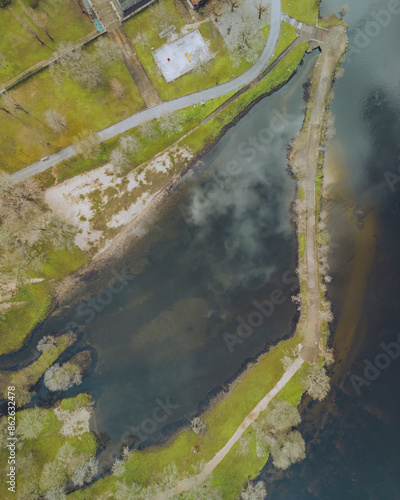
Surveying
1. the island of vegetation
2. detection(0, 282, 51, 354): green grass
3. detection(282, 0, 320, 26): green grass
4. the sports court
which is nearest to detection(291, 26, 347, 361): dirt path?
the island of vegetation

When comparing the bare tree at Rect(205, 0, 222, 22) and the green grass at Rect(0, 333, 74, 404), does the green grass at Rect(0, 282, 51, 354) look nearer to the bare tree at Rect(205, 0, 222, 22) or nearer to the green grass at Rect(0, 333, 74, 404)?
the green grass at Rect(0, 333, 74, 404)

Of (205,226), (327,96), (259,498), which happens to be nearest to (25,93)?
(205,226)

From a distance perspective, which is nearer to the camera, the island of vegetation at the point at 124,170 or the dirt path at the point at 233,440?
the dirt path at the point at 233,440

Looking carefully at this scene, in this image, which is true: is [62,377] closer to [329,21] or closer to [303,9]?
[303,9]

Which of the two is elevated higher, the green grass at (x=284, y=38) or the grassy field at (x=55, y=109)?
the grassy field at (x=55, y=109)

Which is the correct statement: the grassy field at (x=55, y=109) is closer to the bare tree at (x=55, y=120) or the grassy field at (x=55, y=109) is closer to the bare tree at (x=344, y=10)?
the bare tree at (x=55, y=120)

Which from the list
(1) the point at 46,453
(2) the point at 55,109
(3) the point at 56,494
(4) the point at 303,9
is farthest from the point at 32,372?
(4) the point at 303,9

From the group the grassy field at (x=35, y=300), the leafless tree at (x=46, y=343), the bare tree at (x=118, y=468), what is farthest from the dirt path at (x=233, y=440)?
the grassy field at (x=35, y=300)
